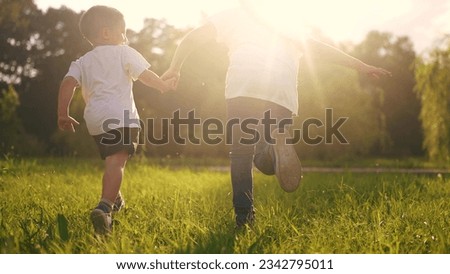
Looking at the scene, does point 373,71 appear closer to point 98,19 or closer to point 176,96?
point 98,19

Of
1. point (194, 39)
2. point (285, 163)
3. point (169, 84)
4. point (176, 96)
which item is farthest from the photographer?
point (176, 96)

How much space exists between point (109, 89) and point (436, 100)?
8.78 m

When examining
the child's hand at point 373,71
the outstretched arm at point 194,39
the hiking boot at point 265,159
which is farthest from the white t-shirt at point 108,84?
the child's hand at point 373,71

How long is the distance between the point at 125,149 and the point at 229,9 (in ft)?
3.40

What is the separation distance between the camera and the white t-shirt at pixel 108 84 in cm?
291

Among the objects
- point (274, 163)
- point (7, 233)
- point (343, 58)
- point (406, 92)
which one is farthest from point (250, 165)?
point (406, 92)

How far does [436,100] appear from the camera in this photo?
10203 millimetres

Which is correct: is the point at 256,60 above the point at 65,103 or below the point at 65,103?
above

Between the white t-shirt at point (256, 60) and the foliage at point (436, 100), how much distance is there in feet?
25.4

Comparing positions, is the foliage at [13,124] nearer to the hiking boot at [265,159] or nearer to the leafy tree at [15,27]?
the leafy tree at [15,27]

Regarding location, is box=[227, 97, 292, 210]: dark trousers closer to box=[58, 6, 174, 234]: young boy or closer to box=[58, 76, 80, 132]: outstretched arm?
box=[58, 6, 174, 234]: young boy

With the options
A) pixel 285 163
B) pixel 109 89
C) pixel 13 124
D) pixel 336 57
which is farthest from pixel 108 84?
pixel 13 124

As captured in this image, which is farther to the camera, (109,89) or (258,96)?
(109,89)
